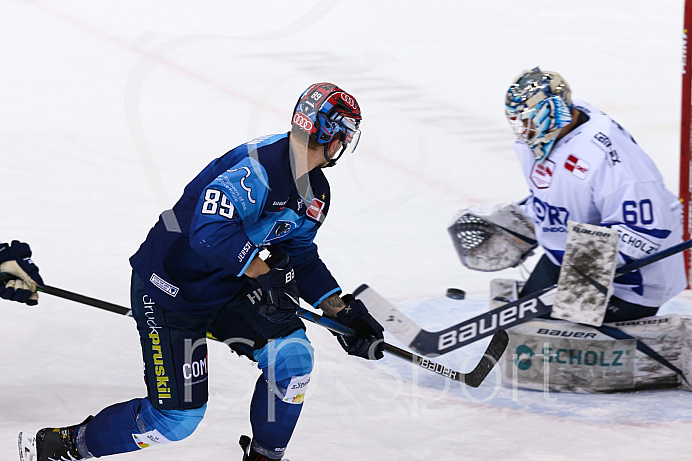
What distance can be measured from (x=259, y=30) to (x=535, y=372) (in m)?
4.96

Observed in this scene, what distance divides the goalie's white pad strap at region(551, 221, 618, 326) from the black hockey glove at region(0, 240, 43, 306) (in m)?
1.78

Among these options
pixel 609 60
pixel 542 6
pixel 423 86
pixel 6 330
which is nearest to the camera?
pixel 6 330

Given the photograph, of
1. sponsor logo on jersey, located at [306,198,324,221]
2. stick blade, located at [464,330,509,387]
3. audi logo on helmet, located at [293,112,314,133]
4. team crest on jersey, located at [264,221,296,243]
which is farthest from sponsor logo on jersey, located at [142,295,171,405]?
stick blade, located at [464,330,509,387]

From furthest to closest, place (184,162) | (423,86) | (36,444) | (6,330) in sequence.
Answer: (423,86) < (184,162) < (6,330) < (36,444)

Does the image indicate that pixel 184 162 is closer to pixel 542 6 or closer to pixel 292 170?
pixel 292 170

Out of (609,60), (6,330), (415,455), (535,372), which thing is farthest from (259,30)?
(415,455)

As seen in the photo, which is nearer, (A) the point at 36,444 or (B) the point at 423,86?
(A) the point at 36,444

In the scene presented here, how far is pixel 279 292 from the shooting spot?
2.47 meters

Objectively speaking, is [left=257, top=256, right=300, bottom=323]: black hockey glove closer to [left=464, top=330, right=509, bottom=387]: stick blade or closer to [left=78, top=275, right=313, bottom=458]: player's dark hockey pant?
[left=78, top=275, right=313, bottom=458]: player's dark hockey pant

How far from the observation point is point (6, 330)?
12.6 feet

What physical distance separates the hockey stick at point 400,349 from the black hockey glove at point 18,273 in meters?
0.02

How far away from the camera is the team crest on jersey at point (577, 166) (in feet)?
11.1

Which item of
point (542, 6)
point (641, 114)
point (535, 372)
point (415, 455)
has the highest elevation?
point (542, 6)

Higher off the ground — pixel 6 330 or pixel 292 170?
pixel 292 170
